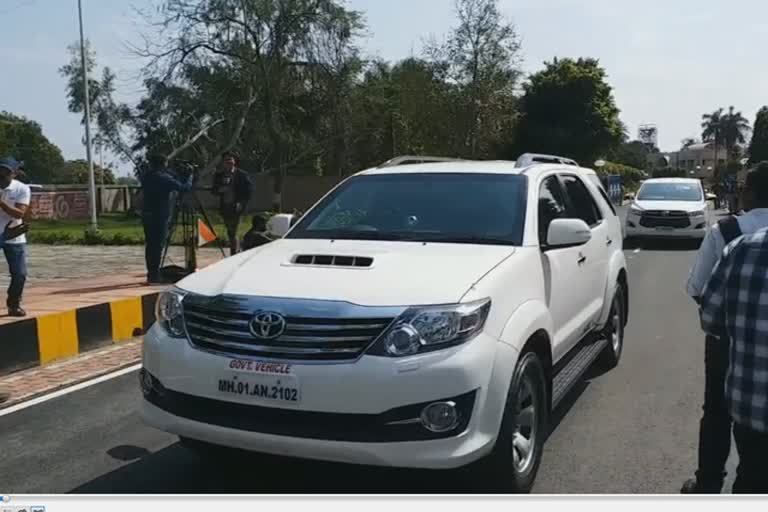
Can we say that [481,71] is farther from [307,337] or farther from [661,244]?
[307,337]

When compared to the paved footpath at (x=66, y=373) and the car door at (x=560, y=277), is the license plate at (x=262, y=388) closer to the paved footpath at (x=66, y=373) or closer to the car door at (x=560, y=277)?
the car door at (x=560, y=277)

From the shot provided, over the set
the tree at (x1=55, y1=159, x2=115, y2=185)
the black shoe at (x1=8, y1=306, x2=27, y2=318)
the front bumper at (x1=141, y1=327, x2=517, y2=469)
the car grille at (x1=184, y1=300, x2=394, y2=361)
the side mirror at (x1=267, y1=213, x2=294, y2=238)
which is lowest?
the black shoe at (x1=8, y1=306, x2=27, y2=318)

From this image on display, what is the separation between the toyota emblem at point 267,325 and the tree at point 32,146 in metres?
71.5

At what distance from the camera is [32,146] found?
76562 millimetres

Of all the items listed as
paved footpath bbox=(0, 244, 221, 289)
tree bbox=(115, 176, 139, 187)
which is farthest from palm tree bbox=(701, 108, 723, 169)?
paved footpath bbox=(0, 244, 221, 289)

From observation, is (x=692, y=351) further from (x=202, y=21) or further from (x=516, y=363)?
(x=202, y=21)

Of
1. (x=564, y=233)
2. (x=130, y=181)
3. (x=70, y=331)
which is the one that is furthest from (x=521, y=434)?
(x=130, y=181)

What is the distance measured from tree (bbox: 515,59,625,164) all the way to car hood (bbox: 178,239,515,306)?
129 ft

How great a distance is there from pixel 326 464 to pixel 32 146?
81169mm

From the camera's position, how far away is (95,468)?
13.8ft

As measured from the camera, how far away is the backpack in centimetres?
345

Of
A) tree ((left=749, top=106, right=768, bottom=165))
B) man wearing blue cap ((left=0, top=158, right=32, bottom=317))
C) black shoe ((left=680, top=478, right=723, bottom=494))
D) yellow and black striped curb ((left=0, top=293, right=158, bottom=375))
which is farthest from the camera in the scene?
tree ((left=749, top=106, right=768, bottom=165))

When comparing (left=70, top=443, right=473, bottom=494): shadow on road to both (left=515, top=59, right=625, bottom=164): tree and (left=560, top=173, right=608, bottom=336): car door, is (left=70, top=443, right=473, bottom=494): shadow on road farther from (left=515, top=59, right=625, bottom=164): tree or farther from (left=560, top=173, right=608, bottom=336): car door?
(left=515, top=59, right=625, bottom=164): tree

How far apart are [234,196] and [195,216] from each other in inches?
28.5
